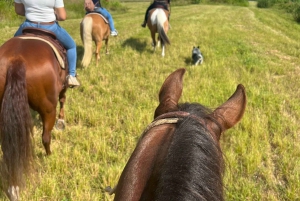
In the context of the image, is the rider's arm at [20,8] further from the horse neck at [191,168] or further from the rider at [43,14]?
the horse neck at [191,168]

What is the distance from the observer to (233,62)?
319 inches

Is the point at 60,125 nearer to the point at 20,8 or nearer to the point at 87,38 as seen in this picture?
the point at 20,8

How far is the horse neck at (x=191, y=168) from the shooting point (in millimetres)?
972

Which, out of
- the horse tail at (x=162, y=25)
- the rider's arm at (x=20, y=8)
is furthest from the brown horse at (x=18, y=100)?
the horse tail at (x=162, y=25)

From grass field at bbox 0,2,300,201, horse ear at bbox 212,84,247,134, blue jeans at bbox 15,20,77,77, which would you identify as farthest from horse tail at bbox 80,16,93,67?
horse ear at bbox 212,84,247,134

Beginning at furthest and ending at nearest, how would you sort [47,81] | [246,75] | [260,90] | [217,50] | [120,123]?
[217,50] < [246,75] < [260,90] < [120,123] < [47,81]

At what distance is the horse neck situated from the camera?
3.19ft

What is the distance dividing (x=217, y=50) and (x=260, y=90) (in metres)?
3.96

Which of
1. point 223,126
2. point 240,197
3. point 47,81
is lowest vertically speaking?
point 240,197

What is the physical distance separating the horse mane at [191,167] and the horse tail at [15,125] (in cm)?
219

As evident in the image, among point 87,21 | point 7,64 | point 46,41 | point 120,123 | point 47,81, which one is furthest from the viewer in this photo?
point 87,21

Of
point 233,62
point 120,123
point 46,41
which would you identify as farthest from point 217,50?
point 46,41

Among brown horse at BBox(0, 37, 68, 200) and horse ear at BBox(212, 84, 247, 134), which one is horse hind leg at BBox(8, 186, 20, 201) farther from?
horse ear at BBox(212, 84, 247, 134)

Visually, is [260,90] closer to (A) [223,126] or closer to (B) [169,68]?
(B) [169,68]
